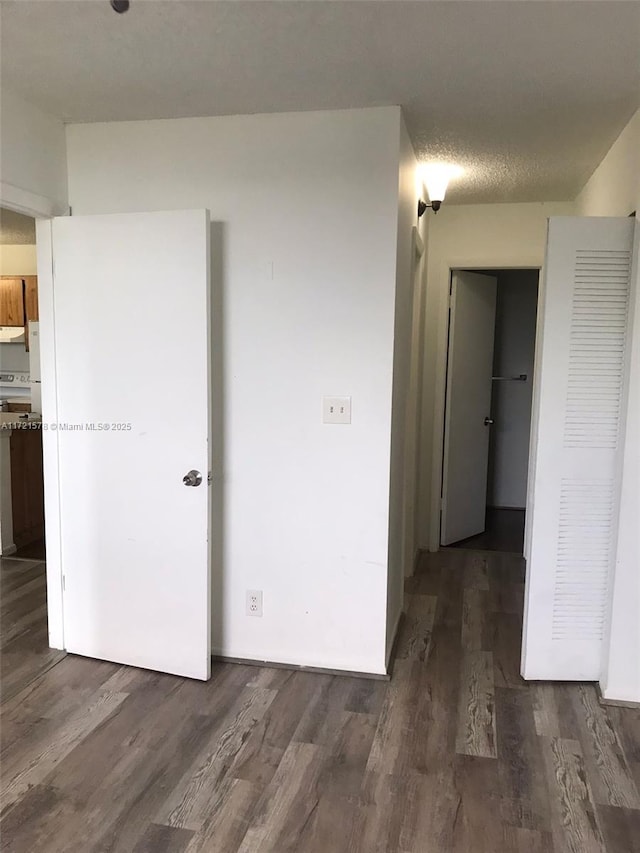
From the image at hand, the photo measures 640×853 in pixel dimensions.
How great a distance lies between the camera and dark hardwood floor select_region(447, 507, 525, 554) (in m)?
4.62

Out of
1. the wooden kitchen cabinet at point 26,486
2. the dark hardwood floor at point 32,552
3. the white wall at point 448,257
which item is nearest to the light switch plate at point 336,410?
the white wall at point 448,257

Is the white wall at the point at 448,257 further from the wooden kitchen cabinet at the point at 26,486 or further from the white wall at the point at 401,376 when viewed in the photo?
the wooden kitchen cabinet at the point at 26,486

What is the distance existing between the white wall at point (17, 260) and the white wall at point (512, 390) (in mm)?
4584

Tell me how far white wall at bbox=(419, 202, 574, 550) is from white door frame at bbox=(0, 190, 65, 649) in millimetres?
2457

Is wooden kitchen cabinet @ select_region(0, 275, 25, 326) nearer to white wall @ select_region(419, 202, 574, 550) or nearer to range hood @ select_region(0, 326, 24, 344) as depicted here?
range hood @ select_region(0, 326, 24, 344)

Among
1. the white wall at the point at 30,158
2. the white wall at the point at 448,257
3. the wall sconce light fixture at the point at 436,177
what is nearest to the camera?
the white wall at the point at 30,158

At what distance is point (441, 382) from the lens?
14.3 ft

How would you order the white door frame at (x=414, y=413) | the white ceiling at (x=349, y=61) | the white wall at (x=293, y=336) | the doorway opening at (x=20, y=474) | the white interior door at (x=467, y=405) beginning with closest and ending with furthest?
the white ceiling at (x=349, y=61)
the white wall at (x=293, y=336)
the doorway opening at (x=20, y=474)
the white door frame at (x=414, y=413)
the white interior door at (x=467, y=405)

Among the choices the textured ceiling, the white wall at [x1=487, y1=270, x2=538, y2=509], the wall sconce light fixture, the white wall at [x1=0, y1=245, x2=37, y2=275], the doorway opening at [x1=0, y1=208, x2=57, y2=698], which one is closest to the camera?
the doorway opening at [x1=0, y1=208, x2=57, y2=698]

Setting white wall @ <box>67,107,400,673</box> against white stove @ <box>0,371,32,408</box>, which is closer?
white wall @ <box>67,107,400,673</box>

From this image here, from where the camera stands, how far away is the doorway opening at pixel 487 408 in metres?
4.45

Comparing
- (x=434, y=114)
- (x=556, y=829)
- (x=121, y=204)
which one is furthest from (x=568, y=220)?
(x=556, y=829)

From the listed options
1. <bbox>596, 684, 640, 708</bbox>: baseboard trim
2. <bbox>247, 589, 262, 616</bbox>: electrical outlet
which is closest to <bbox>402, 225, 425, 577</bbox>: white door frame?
<bbox>247, 589, 262, 616</bbox>: electrical outlet

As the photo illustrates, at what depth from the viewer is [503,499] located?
5.72 meters
